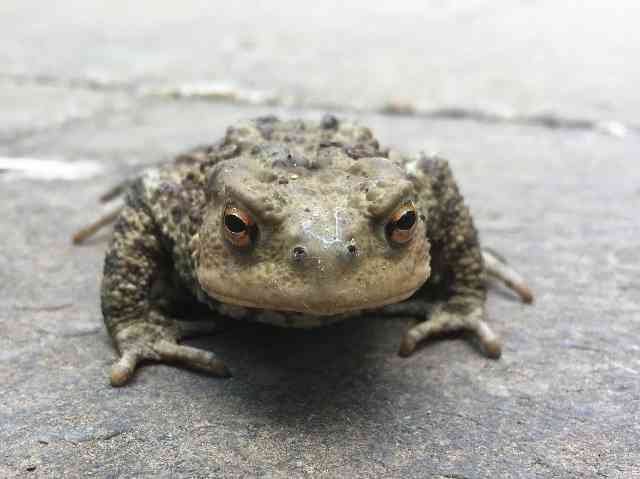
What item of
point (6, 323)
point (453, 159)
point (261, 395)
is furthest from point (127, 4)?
point (261, 395)

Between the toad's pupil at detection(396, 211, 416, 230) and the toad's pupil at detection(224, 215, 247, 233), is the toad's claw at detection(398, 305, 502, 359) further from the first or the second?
the toad's pupil at detection(224, 215, 247, 233)

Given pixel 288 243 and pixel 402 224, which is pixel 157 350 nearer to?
pixel 288 243

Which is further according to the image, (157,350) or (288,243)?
(157,350)

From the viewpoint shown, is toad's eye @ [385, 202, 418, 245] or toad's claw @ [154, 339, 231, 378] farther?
toad's claw @ [154, 339, 231, 378]

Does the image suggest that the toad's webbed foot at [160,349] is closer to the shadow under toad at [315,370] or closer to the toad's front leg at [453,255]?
the shadow under toad at [315,370]

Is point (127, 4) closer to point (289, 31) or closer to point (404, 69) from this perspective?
point (289, 31)

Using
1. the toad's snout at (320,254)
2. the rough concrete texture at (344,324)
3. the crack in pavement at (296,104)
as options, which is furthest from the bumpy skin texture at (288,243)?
the crack in pavement at (296,104)

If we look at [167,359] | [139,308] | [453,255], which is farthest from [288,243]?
[453,255]

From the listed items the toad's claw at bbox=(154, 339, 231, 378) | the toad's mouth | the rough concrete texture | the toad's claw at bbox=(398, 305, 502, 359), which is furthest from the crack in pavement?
the toad's mouth
